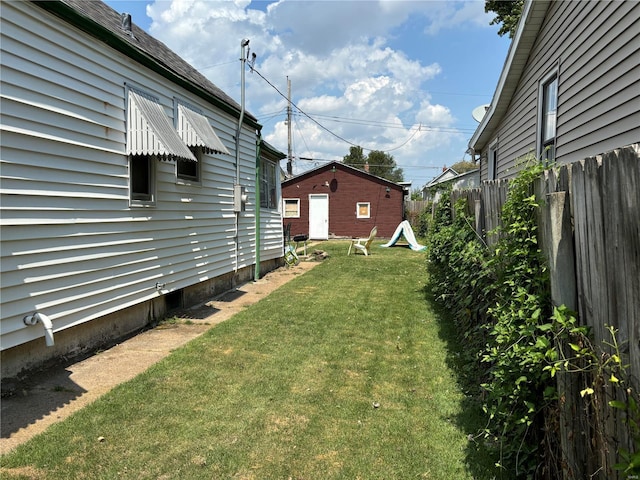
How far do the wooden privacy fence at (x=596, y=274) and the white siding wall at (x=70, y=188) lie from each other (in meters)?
4.14

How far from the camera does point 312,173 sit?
25.3 meters

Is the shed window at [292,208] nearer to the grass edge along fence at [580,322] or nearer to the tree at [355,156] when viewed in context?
the grass edge along fence at [580,322]

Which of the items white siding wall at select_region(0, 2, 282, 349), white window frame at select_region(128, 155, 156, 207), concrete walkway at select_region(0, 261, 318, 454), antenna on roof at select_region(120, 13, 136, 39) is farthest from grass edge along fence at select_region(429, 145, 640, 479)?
antenna on roof at select_region(120, 13, 136, 39)

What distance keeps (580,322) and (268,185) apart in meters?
10.2

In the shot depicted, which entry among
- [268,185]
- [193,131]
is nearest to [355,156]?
[268,185]

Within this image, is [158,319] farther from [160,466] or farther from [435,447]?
[435,447]

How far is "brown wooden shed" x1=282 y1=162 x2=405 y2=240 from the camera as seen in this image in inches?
985

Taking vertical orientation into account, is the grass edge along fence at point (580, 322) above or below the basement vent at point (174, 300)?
above

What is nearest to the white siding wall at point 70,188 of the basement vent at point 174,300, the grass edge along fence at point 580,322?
the basement vent at point 174,300

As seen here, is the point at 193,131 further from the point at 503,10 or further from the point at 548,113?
the point at 503,10

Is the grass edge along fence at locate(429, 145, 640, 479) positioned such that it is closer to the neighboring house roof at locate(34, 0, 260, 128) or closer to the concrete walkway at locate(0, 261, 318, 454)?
the concrete walkway at locate(0, 261, 318, 454)

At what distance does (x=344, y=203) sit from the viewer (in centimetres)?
2520

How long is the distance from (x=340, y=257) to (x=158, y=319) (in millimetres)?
9235

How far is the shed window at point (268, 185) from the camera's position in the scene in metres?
11.2
